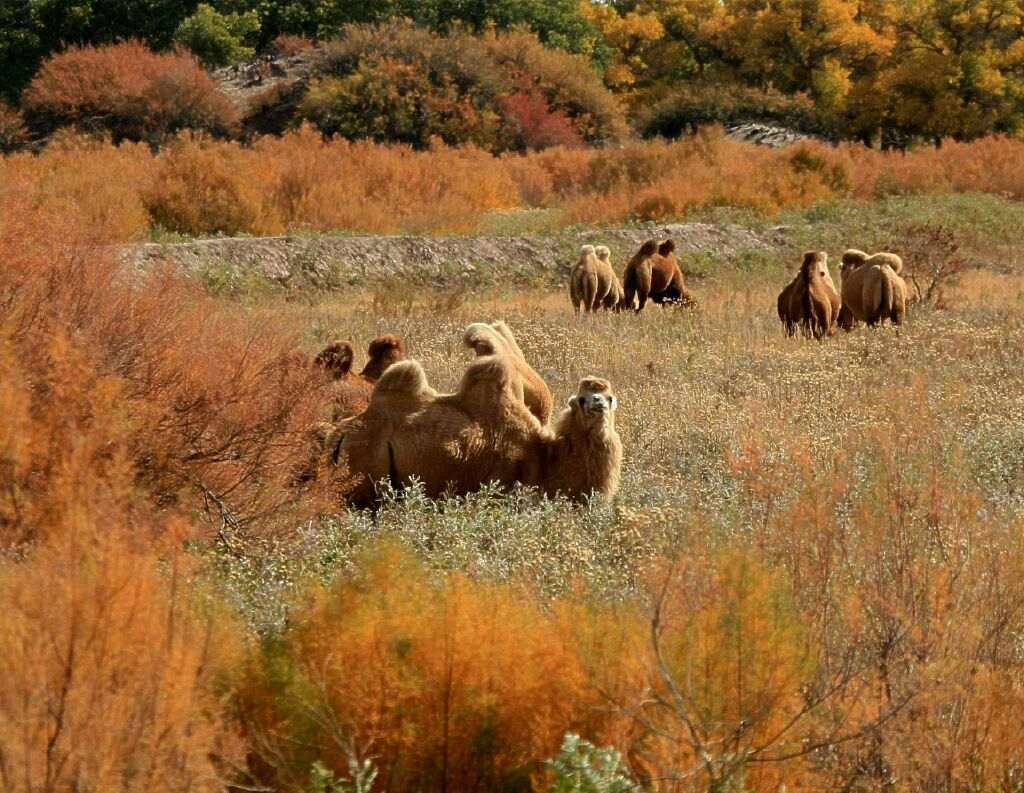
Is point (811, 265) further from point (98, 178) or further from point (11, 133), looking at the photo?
point (11, 133)

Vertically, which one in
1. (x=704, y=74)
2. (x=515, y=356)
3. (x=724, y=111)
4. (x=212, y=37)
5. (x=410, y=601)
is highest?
(x=410, y=601)

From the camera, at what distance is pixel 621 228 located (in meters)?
29.0

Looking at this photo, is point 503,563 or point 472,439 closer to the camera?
point 503,563

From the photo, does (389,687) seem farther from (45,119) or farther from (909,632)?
(45,119)

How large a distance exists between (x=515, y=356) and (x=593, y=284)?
9703 mm

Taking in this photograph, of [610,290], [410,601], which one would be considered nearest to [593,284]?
[610,290]

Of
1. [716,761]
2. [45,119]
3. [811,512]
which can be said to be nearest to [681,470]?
[811,512]

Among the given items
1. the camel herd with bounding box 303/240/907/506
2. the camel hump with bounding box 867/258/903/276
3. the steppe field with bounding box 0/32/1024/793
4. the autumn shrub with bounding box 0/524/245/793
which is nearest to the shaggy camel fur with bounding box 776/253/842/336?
the steppe field with bounding box 0/32/1024/793

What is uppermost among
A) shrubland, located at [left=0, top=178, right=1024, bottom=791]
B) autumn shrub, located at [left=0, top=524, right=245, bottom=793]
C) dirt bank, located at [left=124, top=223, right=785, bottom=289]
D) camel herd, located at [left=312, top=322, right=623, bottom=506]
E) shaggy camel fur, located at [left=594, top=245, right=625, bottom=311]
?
autumn shrub, located at [left=0, top=524, right=245, bottom=793]

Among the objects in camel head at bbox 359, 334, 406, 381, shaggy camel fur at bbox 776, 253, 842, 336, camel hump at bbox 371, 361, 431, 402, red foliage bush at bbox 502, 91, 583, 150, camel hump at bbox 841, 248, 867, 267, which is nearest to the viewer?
camel hump at bbox 371, 361, 431, 402

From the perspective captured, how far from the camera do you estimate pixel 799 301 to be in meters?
16.2

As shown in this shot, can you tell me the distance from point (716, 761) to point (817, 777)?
0.52 m

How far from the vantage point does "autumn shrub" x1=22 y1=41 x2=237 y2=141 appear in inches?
1663

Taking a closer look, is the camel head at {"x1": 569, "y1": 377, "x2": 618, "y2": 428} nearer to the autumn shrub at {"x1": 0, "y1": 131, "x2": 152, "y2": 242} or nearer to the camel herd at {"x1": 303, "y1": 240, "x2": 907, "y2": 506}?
the camel herd at {"x1": 303, "y1": 240, "x2": 907, "y2": 506}
